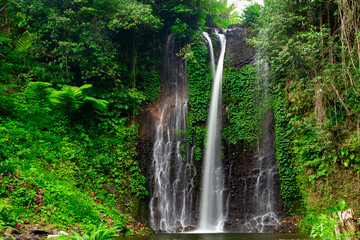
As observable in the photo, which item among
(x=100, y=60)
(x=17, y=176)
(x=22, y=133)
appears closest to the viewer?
(x=17, y=176)

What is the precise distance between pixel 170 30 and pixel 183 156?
6.50 meters

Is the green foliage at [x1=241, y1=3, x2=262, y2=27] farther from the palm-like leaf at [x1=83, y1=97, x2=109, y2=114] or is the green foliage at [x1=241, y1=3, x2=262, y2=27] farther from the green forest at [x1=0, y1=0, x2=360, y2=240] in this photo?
the palm-like leaf at [x1=83, y1=97, x2=109, y2=114]

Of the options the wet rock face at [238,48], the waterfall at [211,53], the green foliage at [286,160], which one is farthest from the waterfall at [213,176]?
the green foliage at [286,160]

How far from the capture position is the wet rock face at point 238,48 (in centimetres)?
1402

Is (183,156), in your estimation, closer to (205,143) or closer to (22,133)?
(205,143)

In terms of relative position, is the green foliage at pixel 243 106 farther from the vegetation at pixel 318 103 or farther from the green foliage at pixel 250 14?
the green foliage at pixel 250 14

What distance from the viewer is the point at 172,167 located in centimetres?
1163

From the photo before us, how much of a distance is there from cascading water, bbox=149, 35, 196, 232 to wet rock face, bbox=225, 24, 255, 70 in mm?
2597

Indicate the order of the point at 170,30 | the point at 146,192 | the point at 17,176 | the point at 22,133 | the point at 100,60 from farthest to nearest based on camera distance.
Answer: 1. the point at 170,30
2. the point at 100,60
3. the point at 146,192
4. the point at 22,133
5. the point at 17,176

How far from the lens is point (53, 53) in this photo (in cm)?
1190

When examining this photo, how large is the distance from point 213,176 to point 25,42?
351 inches

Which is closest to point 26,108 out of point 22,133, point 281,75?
point 22,133

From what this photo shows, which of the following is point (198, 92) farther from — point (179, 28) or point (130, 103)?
point (179, 28)

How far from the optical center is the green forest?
8227 millimetres
